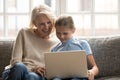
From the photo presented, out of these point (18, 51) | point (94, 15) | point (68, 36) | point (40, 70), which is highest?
point (94, 15)

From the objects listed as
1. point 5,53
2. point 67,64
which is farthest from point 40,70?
point 5,53

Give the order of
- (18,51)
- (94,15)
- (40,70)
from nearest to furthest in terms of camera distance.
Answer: (40,70), (18,51), (94,15)

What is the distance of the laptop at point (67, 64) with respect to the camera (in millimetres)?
1983

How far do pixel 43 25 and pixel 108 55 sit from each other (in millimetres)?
632

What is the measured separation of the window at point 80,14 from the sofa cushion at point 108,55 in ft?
1.75

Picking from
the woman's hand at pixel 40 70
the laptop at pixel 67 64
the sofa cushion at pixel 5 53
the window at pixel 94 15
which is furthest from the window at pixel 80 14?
the laptop at pixel 67 64

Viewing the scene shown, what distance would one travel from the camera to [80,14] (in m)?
3.19

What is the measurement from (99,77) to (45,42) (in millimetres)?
561

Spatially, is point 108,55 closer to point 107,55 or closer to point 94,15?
point 107,55

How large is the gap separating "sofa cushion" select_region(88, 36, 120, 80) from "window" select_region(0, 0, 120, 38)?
0.53 metres

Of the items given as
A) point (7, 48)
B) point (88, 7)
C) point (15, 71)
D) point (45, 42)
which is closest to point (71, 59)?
point (15, 71)

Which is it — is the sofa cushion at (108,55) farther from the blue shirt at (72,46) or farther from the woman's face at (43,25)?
the woman's face at (43,25)

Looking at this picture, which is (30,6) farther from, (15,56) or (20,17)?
(15,56)

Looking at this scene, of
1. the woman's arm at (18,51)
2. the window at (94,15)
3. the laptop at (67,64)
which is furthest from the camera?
the window at (94,15)
